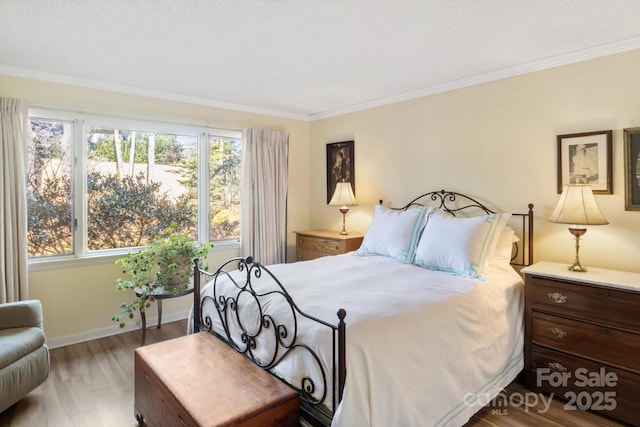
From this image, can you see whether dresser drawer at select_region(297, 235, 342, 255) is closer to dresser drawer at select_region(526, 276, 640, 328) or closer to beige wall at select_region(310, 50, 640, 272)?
beige wall at select_region(310, 50, 640, 272)

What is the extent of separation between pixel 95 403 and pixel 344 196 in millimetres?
2913

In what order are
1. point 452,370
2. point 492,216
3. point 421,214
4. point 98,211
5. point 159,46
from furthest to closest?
point 98,211, point 421,214, point 492,216, point 159,46, point 452,370

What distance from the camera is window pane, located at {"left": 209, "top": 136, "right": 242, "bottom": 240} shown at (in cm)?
426

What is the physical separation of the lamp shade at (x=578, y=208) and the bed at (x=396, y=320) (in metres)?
0.42

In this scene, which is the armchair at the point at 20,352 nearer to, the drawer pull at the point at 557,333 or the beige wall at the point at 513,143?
the beige wall at the point at 513,143

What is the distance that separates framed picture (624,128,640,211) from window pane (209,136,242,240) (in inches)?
145

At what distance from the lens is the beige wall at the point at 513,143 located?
255 cm

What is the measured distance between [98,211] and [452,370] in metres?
3.41

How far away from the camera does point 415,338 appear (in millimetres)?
1752

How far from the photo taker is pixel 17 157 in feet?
9.71

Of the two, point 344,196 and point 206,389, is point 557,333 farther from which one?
point 344,196

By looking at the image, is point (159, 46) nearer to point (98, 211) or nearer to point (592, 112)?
point (98, 211)

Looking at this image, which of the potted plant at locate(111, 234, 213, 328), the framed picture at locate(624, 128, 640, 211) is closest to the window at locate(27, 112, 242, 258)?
the potted plant at locate(111, 234, 213, 328)

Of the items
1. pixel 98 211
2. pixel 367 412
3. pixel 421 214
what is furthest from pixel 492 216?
pixel 98 211
